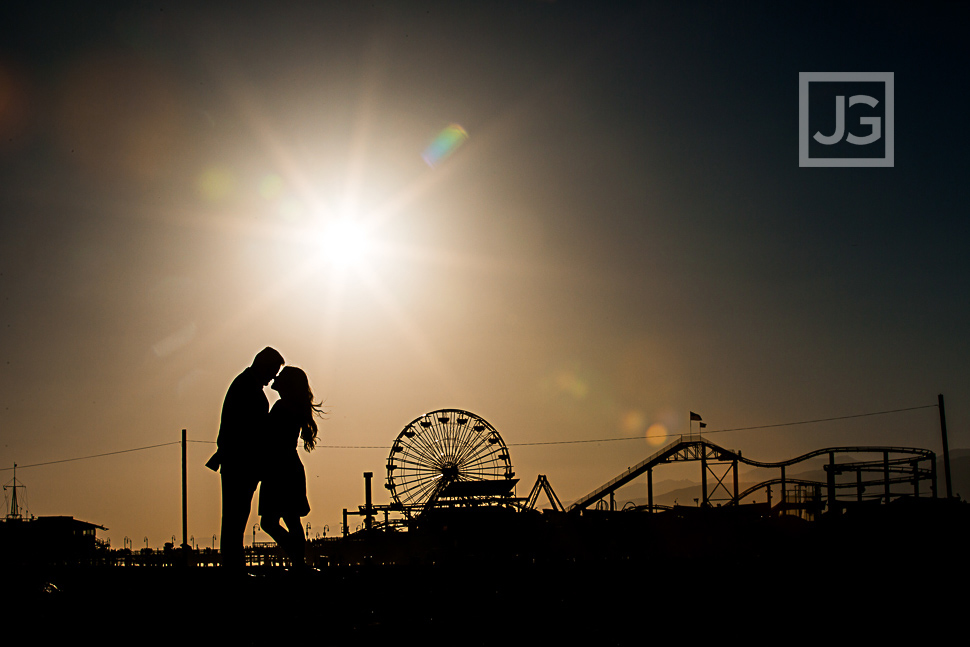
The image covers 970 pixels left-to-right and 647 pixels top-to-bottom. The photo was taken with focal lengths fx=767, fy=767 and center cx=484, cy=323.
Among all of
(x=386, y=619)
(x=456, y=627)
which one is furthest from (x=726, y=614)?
(x=386, y=619)

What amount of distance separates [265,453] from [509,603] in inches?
128

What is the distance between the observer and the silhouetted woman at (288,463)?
7633 mm

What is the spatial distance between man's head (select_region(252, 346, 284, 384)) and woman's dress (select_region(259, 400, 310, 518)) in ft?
1.15

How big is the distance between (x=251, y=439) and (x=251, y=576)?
2.00 m

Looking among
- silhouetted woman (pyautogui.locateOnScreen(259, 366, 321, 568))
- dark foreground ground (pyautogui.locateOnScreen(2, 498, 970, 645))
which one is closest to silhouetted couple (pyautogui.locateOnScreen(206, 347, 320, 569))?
silhouetted woman (pyautogui.locateOnScreen(259, 366, 321, 568))

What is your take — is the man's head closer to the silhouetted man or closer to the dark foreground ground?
the silhouetted man

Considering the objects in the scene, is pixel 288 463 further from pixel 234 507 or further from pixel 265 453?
pixel 234 507

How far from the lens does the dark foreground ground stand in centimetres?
690

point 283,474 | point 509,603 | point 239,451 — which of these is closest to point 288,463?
point 283,474

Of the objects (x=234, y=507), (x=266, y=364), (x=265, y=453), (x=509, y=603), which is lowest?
(x=509, y=603)

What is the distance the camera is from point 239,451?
23.8 ft

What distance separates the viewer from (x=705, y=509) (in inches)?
2051

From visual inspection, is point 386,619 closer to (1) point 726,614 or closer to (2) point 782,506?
(1) point 726,614

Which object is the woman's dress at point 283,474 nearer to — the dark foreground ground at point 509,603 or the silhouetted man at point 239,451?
the silhouetted man at point 239,451
